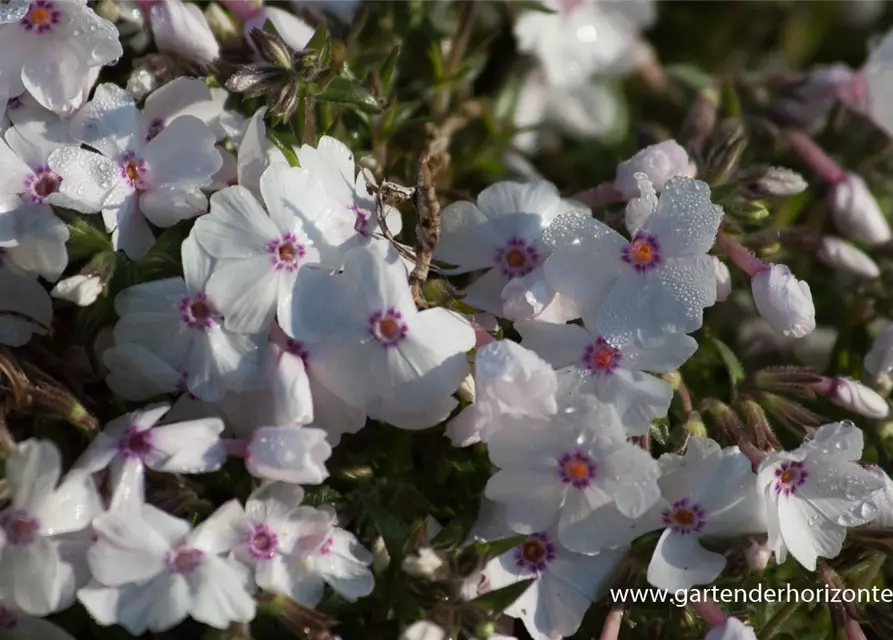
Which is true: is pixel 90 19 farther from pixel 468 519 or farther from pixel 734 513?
pixel 734 513

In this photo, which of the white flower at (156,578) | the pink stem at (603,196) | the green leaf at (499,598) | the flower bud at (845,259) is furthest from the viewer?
the flower bud at (845,259)

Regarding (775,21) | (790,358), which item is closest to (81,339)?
(790,358)

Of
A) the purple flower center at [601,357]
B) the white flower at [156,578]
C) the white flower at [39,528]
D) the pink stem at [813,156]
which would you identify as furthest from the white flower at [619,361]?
the pink stem at [813,156]

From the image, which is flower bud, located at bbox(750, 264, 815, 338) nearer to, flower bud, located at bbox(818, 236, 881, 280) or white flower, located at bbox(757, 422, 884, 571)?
white flower, located at bbox(757, 422, 884, 571)

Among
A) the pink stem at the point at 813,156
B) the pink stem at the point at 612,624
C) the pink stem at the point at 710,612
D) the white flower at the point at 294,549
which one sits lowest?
the pink stem at the point at 612,624

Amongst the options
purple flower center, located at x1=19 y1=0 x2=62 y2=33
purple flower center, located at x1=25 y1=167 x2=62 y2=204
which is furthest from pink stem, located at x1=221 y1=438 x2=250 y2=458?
purple flower center, located at x1=19 y1=0 x2=62 y2=33

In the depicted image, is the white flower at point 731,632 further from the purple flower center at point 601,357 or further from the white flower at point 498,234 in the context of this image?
the white flower at point 498,234
